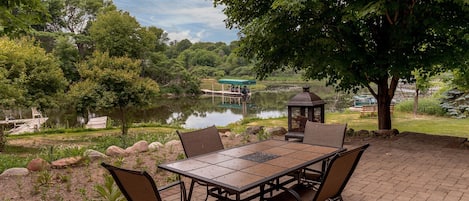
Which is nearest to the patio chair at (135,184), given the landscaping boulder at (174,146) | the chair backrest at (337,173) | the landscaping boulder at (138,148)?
the chair backrest at (337,173)

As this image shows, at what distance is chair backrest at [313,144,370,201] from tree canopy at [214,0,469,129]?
3.04 m

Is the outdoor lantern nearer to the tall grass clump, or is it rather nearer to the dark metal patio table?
the dark metal patio table

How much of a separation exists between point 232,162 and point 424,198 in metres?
2.10

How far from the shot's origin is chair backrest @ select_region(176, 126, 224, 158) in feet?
11.2

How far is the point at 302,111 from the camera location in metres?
5.66

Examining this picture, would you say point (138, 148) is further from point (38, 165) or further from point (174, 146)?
point (38, 165)

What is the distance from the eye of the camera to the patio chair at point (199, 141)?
11.2 feet

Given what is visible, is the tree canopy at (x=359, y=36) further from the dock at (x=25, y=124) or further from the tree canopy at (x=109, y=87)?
the dock at (x=25, y=124)

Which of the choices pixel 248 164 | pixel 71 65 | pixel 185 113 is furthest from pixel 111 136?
pixel 71 65

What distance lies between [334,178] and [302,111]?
3251 millimetres

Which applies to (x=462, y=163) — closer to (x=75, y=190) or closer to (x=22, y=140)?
(x=75, y=190)

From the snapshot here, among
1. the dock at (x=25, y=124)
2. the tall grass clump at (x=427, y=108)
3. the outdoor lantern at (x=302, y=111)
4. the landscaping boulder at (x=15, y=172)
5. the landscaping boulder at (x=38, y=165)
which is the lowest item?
the dock at (x=25, y=124)

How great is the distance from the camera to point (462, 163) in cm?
470

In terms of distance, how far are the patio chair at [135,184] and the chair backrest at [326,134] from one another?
230 cm
